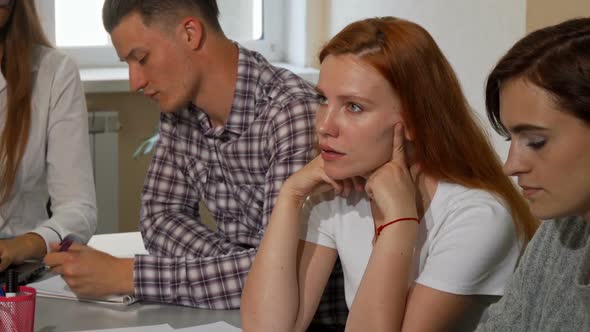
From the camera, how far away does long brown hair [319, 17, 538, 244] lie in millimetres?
1531

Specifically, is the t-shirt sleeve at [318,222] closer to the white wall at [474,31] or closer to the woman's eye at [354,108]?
the woman's eye at [354,108]

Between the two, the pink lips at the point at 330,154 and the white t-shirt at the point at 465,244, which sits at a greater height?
the pink lips at the point at 330,154

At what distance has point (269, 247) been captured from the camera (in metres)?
1.67

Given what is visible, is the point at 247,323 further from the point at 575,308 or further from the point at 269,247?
the point at 575,308

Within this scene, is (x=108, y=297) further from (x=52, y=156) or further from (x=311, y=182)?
(x=52, y=156)

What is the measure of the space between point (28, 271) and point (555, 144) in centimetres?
118

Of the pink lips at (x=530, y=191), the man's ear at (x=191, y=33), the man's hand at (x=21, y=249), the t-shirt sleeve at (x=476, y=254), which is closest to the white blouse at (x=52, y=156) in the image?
the man's hand at (x=21, y=249)

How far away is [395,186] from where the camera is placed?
155 centimetres

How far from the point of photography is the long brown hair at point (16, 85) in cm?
219

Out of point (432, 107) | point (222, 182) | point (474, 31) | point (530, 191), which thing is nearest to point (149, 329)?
point (222, 182)

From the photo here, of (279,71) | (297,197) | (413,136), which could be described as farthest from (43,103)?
(413,136)

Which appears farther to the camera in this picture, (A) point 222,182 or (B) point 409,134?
(A) point 222,182

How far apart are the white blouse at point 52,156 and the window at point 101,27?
4.41 feet

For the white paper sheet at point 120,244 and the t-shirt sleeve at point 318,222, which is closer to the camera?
the t-shirt sleeve at point 318,222
